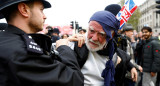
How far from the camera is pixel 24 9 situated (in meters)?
1.20

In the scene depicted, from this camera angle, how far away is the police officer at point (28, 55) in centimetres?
94

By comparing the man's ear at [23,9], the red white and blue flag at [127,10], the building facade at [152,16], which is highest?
the building facade at [152,16]

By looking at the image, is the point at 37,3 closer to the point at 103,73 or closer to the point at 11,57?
the point at 11,57

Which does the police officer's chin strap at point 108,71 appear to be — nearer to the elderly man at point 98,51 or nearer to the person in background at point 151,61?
the elderly man at point 98,51

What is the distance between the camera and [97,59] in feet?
6.41

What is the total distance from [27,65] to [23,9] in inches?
19.5

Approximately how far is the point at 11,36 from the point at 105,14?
1159 mm

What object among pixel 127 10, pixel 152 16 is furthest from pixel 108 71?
pixel 152 16

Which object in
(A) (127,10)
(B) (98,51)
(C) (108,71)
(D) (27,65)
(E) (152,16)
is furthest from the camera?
(E) (152,16)

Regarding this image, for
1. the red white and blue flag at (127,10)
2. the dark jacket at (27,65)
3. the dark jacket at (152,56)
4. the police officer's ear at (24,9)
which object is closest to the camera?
the dark jacket at (27,65)

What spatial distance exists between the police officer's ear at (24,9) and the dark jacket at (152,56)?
175 inches

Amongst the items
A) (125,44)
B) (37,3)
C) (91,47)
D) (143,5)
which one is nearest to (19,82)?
(37,3)

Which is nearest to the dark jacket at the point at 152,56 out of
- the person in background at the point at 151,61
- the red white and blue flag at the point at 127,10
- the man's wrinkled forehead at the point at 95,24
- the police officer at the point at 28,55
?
the person in background at the point at 151,61

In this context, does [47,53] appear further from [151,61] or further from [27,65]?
[151,61]
